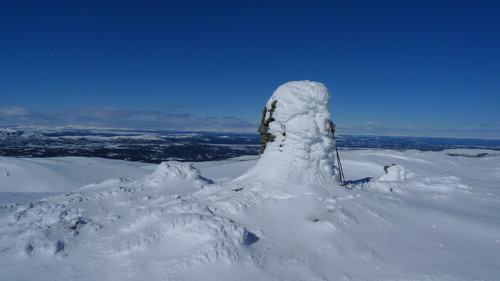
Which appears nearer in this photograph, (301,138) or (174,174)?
(301,138)

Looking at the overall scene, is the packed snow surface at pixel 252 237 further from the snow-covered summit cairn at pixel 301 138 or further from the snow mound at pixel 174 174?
the snow mound at pixel 174 174

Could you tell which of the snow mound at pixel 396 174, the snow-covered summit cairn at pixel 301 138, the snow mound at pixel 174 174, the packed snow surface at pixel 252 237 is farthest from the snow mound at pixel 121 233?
the snow mound at pixel 396 174

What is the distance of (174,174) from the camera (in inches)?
484

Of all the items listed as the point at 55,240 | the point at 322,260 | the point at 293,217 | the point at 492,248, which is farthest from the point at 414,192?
the point at 55,240

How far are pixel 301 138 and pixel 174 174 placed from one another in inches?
249

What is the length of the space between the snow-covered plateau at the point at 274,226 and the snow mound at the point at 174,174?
0.17ft

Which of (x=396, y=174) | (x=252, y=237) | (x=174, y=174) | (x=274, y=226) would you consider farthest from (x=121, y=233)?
(x=396, y=174)

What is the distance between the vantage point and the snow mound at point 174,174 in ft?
39.2

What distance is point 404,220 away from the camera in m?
8.20

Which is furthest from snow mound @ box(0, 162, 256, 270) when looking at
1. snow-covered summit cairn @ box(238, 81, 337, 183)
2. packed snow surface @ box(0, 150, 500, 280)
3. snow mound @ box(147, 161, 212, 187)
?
snow-covered summit cairn @ box(238, 81, 337, 183)

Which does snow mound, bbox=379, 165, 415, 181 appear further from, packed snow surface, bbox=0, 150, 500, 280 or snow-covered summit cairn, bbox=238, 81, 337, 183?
snow-covered summit cairn, bbox=238, 81, 337, 183

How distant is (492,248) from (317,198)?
4.62m

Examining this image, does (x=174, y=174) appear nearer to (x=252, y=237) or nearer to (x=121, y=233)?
(x=121, y=233)

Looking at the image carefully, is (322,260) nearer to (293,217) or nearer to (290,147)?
(293,217)
